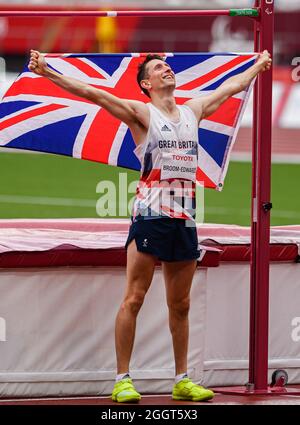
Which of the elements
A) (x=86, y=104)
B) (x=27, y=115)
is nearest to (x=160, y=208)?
(x=86, y=104)

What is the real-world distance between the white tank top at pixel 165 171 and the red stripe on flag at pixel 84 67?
540 millimetres

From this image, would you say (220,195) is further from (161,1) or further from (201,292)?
(161,1)

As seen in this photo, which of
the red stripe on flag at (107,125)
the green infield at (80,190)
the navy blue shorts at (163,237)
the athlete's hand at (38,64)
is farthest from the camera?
the green infield at (80,190)

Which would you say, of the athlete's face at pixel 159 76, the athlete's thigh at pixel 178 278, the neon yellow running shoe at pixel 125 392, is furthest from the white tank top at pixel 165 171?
the neon yellow running shoe at pixel 125 392

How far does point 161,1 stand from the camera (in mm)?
30172

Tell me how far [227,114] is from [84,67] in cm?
79

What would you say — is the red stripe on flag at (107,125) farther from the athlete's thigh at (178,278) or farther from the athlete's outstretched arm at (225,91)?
the athlete's thigh at (178,278)

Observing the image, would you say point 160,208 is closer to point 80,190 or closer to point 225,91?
point 225,91

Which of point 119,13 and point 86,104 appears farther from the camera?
point 86,104

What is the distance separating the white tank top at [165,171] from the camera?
5695mm

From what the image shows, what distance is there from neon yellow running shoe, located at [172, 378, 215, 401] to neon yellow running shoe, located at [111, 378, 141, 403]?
23 centimetres

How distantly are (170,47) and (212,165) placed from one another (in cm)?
2343

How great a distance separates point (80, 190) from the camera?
57.0 feet
